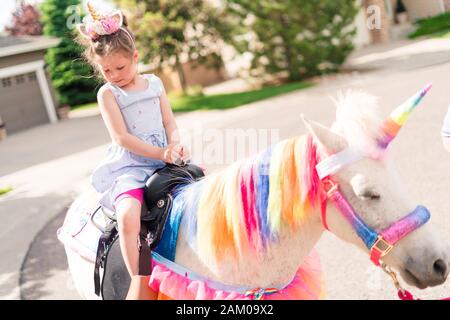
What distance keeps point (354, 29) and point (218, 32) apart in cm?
451

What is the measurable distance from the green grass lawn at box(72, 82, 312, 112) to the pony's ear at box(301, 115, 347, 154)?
43.6 feet

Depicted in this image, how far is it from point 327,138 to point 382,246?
42cm

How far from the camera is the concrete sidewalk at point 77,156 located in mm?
5453

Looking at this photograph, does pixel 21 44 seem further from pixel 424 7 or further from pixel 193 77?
pixel 424 7

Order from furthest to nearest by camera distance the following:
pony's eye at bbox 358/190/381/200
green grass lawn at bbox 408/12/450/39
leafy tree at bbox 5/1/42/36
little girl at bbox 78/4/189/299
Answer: leafy tree at bbox 5/1/42/36
green grass lawn at bbox 408/12/450/39
little girl at bbox 78/4/189/299
pony's eye at bbox 358/190/381/200

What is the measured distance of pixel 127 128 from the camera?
8.11 feet

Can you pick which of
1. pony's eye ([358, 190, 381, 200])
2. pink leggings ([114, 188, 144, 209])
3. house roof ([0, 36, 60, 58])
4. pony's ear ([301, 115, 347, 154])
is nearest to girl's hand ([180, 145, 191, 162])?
pink leggings ([114, 188, 144, 209])

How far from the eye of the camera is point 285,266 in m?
2.04

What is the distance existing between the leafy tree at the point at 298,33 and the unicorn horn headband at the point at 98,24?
1428cm

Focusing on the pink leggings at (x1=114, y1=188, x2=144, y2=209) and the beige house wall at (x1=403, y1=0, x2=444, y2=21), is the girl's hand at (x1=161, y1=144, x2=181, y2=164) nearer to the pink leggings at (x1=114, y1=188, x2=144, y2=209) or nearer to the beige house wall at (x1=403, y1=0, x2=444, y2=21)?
the pink leggings at (x1=114, y1=188, x2=144, y2=209)

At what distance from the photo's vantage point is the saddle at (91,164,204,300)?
7.45 ft

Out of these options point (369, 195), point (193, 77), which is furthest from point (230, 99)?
point (369, 195)

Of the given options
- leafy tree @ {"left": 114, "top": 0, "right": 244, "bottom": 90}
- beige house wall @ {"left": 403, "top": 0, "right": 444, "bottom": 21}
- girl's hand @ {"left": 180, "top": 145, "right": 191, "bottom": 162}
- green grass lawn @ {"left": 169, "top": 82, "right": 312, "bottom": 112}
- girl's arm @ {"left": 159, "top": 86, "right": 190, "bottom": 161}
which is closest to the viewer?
girl's hand @ {"left": 180, "top": 145, "right": 191, "bottom": 162}
